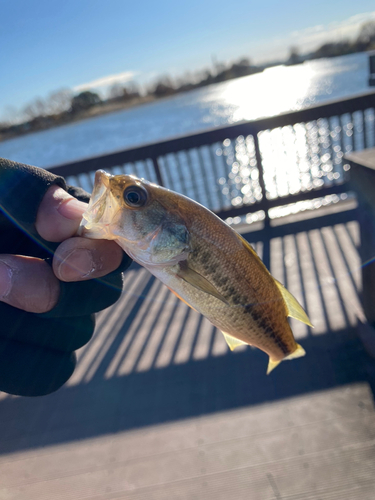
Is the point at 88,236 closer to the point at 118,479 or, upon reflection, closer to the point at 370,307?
the point at 118,479

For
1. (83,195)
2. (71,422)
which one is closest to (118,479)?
(71,422)

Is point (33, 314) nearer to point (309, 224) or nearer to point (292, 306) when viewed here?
point (292, 306)

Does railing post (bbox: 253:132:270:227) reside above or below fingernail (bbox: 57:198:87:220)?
below

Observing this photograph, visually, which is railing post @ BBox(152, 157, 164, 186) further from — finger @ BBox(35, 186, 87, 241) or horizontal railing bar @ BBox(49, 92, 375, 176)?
finger @ BBox(35, 186, 87, 241)

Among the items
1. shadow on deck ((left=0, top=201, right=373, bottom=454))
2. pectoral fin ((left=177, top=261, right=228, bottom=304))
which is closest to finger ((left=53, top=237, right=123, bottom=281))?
pectoral fin ((left=177, top=261, right=228, bottom=304))

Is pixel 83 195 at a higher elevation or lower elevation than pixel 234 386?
higher

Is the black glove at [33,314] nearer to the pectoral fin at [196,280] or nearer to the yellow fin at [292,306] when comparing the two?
the pectoral fin at [196,280]
